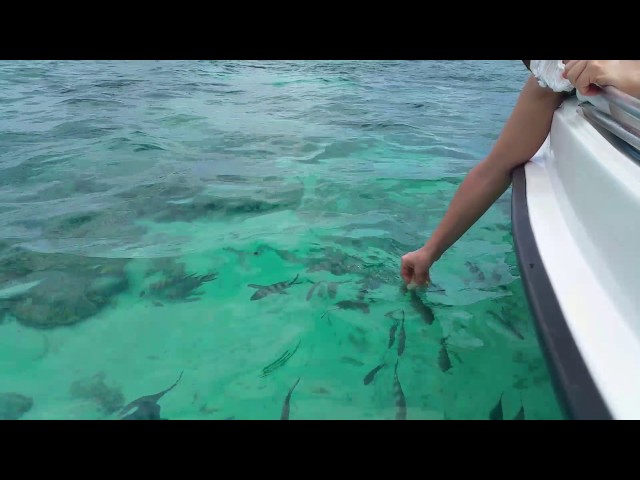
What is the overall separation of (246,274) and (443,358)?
1.15 meters

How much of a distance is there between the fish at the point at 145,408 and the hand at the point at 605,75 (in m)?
1.77

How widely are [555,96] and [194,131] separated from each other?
4.32m

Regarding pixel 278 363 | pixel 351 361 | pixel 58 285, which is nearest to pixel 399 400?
pixel 351 361

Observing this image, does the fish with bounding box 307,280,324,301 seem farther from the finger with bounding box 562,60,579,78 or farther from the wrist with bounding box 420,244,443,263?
the finger with bounding box 562,60,579,78

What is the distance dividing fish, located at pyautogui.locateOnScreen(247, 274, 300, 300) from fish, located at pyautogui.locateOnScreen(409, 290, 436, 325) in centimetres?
60

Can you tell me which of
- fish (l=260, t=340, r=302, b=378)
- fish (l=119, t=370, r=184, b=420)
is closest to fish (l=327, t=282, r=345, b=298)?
fish (l=260, t=340, r=302, b=378)

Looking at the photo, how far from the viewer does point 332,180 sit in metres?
4.41

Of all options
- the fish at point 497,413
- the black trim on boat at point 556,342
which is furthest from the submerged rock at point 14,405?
the black trim on boat at point 556,342

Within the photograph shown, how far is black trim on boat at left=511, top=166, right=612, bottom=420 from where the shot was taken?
42.2 inches

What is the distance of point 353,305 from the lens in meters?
2.62
